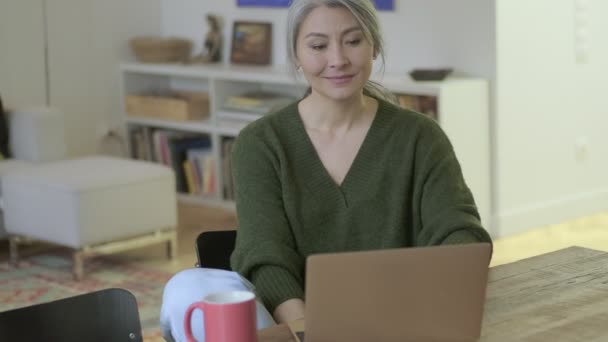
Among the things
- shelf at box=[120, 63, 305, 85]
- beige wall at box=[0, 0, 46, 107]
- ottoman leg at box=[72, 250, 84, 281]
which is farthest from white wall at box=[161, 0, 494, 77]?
ottoman leg at box=[72, 250, 84, 281]

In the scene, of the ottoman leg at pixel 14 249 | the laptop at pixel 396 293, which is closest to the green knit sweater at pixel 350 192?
the laptop at pixel 396 293

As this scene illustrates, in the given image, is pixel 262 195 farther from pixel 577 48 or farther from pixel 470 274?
pixel 577 48

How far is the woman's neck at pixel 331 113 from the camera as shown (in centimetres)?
202

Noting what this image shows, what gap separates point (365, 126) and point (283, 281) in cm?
39

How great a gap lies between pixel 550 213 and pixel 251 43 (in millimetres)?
1822

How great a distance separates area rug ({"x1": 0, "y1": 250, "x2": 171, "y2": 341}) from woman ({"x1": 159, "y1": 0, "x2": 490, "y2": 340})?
168cm

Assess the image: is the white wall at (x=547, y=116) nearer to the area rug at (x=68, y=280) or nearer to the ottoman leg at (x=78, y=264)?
the area rug at (x=68, y=280)

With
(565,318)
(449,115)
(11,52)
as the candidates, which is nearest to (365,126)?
(565,318)

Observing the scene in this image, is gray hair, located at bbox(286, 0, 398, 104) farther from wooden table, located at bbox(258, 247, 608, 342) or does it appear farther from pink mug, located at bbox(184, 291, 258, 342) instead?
pink mug, located at bbox(184, 291, 258, 342)

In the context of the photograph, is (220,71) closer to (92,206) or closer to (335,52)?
(92,206)

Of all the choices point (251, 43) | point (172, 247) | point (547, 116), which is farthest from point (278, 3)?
point (172, 247)

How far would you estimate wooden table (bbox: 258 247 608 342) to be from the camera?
1413mm

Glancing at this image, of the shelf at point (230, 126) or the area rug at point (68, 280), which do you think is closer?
the area rug at point (68, 280)

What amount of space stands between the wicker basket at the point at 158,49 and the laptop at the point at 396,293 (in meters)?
4.62
